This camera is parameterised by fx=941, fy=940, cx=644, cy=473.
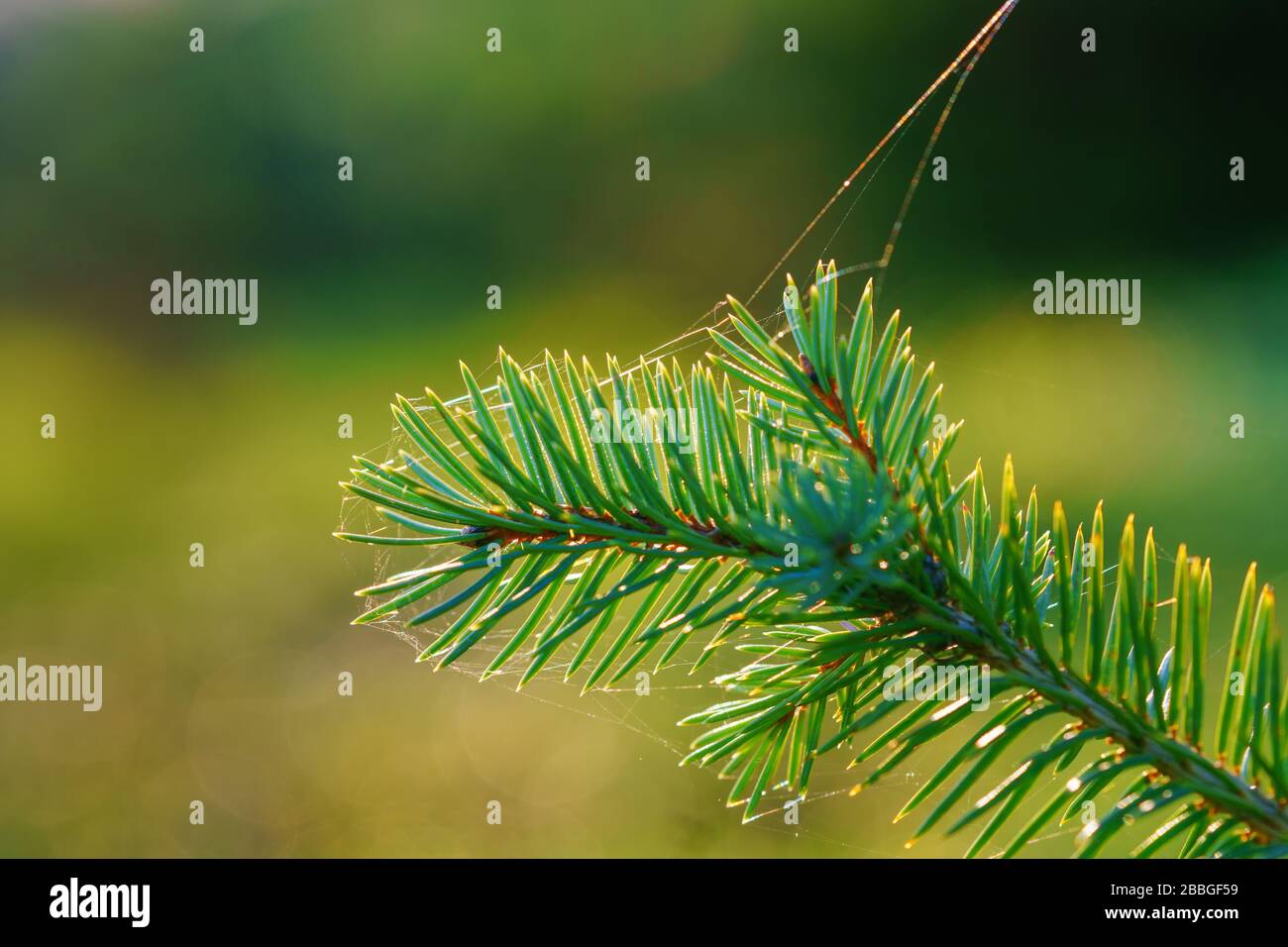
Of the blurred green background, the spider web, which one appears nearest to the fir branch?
the spider web

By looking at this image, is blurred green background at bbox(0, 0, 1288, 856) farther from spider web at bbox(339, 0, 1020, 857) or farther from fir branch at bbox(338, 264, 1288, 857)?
fir branch at bbox(338, 264, 1288, 857)

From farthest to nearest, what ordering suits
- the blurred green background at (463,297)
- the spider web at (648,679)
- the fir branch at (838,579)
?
the blurred green background at (463,297) < the spider web at (648,679) < the fir branch at (838,579)

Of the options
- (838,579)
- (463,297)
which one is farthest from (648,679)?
(463,297)

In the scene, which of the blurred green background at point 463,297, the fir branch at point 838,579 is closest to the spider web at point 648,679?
the blurred green background at point 463,297

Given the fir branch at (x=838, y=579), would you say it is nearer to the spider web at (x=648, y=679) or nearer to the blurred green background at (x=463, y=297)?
the spider web at (x=648, y=679)

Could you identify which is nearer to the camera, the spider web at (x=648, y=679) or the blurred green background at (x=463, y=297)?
the spider web at (x=648, y=679)
